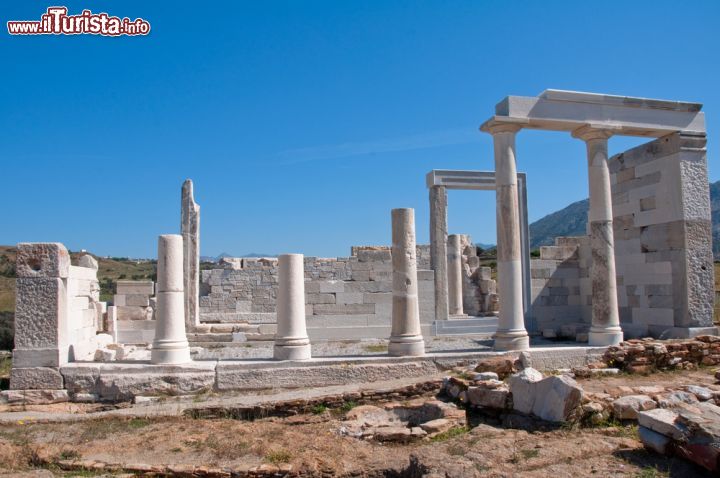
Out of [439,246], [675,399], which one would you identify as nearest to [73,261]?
[439,246]

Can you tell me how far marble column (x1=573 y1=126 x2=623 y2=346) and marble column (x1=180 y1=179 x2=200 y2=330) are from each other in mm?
11339

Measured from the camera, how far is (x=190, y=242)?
17.8 metres

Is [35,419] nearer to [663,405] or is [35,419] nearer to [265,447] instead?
[265,447]

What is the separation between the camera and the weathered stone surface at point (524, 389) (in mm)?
Result: 8703

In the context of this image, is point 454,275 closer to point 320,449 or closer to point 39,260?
point 39,260

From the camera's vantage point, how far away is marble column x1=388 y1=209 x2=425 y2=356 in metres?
11.7

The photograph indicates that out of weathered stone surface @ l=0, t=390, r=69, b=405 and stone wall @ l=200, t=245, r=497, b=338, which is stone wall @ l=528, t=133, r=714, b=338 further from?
weathered stone surface @ l=0, t=390, r=69, b=405

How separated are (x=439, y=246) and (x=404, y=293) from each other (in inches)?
332

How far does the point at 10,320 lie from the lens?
22.8m

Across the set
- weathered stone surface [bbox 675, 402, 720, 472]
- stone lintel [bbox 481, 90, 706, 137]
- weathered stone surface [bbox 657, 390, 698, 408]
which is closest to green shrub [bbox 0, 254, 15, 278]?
stone lintel [bbox 481, 90, 706, 137]

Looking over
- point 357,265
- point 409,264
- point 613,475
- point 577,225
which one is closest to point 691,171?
point 409,264

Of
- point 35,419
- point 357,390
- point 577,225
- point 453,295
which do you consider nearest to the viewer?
point 35,419

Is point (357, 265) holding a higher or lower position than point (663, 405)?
higher

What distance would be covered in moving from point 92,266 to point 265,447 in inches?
327
